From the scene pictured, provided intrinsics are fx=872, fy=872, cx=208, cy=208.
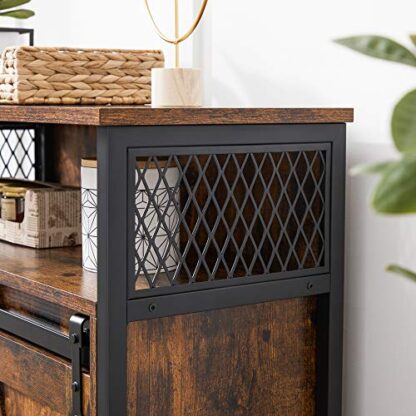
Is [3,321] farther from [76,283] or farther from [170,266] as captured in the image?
[170,266]

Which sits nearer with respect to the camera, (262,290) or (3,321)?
(262,290)

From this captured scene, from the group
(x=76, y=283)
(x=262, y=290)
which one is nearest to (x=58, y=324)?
(x=76, y=283)

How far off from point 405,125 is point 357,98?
1024 millimetres

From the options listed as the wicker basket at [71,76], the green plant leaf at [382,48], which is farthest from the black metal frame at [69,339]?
the green plant leaf at [382,48]

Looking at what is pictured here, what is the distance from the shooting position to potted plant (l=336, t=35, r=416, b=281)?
0.52 metres

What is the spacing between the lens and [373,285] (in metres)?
1.58

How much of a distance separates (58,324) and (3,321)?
0.15 meters

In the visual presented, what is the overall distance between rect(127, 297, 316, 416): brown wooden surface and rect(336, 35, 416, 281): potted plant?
31.7 inches

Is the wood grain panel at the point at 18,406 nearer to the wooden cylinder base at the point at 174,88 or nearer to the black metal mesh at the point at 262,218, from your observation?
the black metal mesh at the point at 262,218

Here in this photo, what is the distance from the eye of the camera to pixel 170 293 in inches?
53.0

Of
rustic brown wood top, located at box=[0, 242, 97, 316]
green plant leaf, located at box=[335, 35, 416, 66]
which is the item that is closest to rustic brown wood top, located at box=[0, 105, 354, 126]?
rustic brown wood top, located at box=[0, 242, 97, 316]

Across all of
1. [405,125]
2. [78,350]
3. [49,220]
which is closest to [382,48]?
[405,125]

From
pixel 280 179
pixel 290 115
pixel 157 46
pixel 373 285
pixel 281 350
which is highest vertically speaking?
pixel 157 46

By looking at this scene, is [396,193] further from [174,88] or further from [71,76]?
[71,76]
